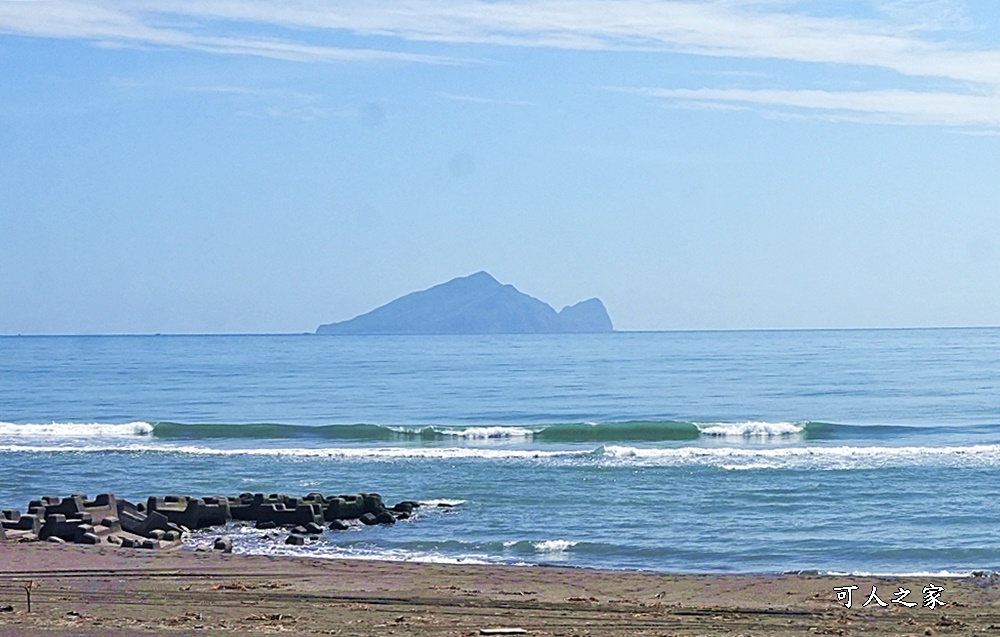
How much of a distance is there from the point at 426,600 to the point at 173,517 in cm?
868

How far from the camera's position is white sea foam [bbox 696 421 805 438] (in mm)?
38906

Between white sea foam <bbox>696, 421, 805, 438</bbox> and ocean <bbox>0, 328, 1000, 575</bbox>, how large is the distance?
169mm

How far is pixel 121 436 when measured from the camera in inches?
1610

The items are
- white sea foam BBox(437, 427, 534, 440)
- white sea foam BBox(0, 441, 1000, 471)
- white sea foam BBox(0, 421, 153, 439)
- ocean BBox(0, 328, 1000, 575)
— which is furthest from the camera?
white sea foam BBox(0, 421, 153, 439)

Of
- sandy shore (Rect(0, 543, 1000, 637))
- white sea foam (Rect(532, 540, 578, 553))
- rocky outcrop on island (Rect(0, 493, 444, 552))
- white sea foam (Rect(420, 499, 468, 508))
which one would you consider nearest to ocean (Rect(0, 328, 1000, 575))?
white sea foam (Rect(532, 540, 578, 553))

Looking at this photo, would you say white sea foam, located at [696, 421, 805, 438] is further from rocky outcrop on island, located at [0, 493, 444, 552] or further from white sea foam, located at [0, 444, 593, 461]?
rocky outcrop on island, located at [0, 493, 444, 552]

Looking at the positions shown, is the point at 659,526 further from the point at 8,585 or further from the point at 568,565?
the point at 8,585

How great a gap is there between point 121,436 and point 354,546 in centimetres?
2409

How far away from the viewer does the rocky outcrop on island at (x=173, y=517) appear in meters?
19.0

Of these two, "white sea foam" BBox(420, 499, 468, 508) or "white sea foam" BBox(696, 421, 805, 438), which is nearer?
"white sea foam" BBox(420, 499, 468, 508)

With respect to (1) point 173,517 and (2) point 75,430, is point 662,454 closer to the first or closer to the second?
(1) point 173,517

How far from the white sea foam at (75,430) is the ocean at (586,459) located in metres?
0.13

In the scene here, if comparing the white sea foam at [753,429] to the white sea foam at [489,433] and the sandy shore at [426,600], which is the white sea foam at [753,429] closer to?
the white sea foam at [489,433]

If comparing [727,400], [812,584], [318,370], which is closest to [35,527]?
[812,584]
